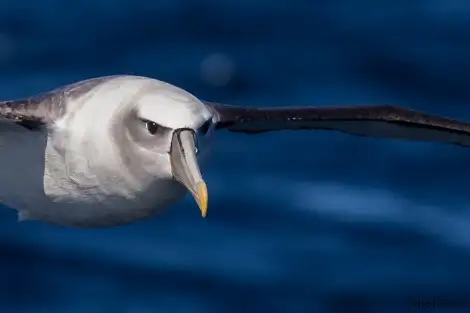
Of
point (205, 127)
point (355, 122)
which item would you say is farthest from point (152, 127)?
point (355, 122)

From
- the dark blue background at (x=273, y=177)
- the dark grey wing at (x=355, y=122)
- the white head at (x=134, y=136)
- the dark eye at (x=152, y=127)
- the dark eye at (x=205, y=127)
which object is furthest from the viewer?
the dark blue background at (x=273, y=177)

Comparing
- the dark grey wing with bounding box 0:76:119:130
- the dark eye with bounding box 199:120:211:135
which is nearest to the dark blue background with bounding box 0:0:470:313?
the dark grey wing with bounding box 0:76:119:130

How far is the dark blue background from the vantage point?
12.3 meters

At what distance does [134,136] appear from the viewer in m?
7.81

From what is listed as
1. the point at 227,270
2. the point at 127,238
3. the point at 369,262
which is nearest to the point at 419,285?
the point at 369,262

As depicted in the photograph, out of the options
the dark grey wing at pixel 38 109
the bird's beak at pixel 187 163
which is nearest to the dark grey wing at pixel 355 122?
the dark grey wing at pixel 38 109

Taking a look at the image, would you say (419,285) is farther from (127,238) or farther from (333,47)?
(333,47)

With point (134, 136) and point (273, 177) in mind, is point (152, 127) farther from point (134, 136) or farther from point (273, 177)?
point (273, 177)

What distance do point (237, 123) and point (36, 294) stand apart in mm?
3894

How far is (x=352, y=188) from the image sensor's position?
13.2 m

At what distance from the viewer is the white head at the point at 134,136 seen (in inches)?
297

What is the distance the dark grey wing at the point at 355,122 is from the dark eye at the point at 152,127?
4.15 feet

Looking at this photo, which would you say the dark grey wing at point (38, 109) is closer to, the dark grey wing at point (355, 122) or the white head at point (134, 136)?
the white head at point (134, 136)

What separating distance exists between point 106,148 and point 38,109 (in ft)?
2.01
